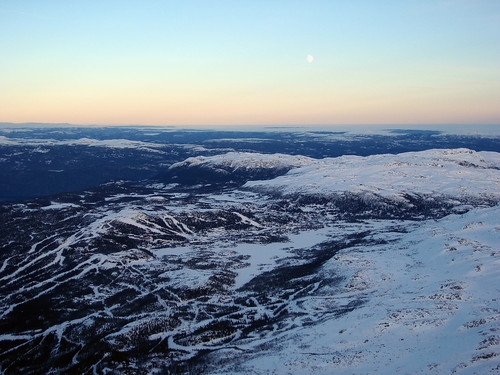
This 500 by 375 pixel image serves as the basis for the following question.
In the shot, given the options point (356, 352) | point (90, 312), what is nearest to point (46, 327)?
point (90, 312)

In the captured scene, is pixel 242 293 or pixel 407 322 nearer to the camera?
pixel 407 322

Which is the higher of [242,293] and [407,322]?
[407,322]

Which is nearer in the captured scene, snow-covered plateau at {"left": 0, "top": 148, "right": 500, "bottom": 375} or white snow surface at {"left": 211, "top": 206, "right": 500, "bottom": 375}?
white snow surface at {"left": 211, "top": 206, "right": 500, "bottom": 375}

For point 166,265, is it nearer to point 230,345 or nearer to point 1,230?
point 230,345

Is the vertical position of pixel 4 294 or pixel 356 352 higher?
pixel 356 352

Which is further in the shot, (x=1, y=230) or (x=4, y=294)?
(x=1, y=230)

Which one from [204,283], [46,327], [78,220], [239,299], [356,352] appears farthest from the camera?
[78,220]

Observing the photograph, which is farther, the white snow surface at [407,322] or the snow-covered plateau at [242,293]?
the snow-covered plateau at [242,293]

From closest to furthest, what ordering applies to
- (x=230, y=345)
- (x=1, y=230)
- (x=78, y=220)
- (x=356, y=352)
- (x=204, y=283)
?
1. (x=356, y=352)
2. (x=230, y=345)
3. (x=204, y=283)
4. (x=1, y=230)
5. (x=78, y=220)
